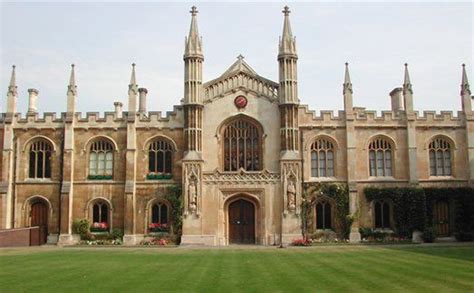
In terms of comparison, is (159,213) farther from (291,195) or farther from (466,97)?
(466,97)

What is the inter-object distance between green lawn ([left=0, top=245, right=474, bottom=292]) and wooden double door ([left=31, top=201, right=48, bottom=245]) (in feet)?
36.9

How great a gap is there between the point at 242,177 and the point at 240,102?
15.9 ft

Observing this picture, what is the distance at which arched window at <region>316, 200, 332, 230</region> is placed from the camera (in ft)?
115

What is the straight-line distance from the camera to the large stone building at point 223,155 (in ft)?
113

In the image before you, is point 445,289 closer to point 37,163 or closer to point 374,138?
point 374,138

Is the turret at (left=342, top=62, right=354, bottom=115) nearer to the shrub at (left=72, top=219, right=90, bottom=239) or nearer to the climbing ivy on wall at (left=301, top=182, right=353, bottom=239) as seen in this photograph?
the climbing ivy on wall at (left=301, top=182, right=353, bottom=239)

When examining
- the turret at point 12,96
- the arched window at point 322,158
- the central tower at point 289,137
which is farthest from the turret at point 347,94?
the turret at point 12,96

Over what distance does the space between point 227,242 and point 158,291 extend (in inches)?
791

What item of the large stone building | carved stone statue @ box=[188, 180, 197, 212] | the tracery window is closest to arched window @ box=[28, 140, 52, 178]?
the large stone building

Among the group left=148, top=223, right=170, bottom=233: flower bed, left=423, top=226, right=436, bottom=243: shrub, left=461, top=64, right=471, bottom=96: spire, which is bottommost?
left=423, top=226, right=436, bottom=243: shrub

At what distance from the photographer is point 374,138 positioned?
36031mm

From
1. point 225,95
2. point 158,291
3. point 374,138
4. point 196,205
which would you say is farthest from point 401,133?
point 158,291

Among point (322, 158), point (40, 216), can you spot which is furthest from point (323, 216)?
point (40, 216)

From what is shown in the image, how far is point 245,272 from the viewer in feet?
58.9
